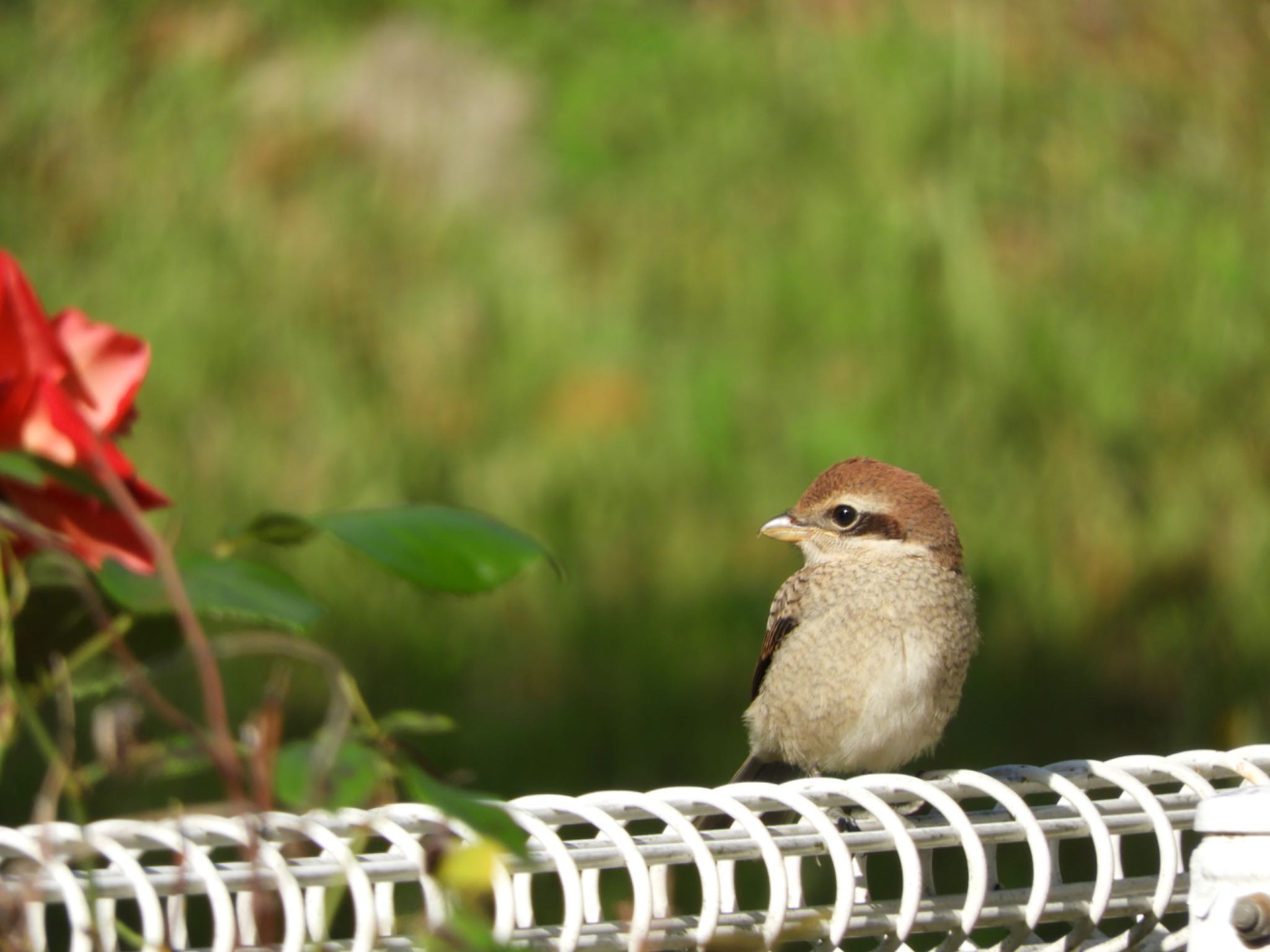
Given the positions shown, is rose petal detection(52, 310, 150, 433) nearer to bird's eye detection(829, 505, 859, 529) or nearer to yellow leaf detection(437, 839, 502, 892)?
yellow leaf detection(437, 839, 502, 892)

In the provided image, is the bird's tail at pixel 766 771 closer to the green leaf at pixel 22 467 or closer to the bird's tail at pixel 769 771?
the bird's tail at pixel 769 771

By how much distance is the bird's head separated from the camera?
259cm

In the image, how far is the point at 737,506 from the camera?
502cm

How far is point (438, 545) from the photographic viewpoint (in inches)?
40.6

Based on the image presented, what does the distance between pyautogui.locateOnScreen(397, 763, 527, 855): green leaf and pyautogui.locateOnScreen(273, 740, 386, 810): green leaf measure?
0.05m

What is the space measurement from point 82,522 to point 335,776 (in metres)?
0.31

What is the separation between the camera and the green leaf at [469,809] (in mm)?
740

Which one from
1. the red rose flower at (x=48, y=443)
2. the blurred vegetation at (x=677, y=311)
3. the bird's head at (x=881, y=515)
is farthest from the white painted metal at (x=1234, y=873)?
the blurred vegetation at (x=677, y=311)

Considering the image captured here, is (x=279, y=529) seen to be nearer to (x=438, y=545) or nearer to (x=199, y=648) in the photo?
(x=438, y=545)

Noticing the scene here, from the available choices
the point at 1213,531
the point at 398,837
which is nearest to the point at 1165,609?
the point at 1213,531

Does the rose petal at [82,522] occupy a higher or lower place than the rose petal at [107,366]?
lower

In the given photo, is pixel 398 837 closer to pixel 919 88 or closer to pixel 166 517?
pixel 166 517

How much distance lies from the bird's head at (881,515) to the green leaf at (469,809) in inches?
73.2

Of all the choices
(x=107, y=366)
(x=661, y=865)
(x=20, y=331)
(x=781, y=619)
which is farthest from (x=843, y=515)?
(x=20, y=331)
